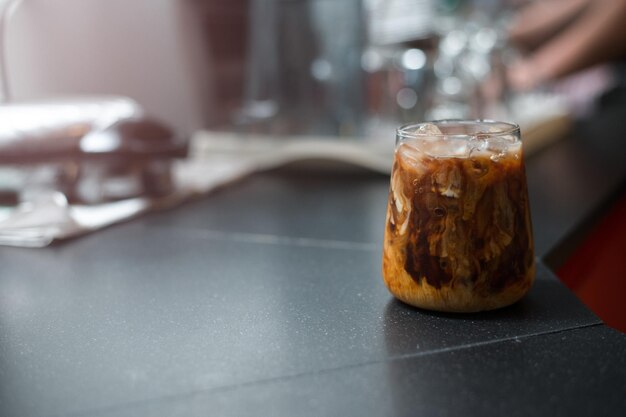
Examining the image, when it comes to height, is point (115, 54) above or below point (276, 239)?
above

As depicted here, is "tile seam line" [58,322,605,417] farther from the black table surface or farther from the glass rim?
the glass rim

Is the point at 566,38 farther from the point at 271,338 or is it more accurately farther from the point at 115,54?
the point at 271,338

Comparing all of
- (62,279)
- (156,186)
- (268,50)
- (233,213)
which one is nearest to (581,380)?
(62,279)

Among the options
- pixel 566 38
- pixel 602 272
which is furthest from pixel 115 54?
pixel 566 38

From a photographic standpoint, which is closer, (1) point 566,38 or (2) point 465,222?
(2) point 465,222

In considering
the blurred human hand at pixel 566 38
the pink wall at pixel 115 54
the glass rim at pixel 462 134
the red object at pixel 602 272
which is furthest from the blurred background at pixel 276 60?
the glass rim at pixel 462 134

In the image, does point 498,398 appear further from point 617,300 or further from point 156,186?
point 156,186
